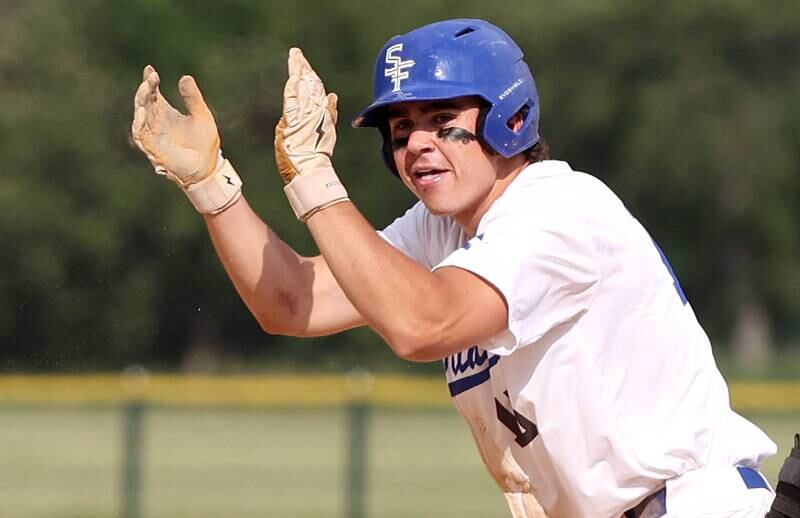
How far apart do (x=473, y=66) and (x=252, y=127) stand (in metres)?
4.58

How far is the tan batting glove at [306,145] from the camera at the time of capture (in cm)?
367

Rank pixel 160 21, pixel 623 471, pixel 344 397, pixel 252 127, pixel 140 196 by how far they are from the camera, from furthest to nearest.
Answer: pixel 160 21 < pixel 140 196 < pixel 344 397 < pixel 252 127 < pixel 623 471

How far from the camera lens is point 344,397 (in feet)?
38.5

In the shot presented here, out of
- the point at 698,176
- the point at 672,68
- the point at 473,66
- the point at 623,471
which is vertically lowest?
the point at 698,176

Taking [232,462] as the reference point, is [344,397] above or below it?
above

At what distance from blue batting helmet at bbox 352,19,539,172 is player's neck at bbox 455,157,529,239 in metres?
0.07

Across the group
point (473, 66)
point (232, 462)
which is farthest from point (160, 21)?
point (473, 66)

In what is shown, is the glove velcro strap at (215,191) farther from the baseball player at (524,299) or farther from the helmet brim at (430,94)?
the helmet brim at (430,94)

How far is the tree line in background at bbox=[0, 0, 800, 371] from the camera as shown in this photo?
41.0 feet

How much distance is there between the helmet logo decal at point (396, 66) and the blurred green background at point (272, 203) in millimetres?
2422

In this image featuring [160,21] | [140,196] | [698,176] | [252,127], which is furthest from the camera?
[698,176]

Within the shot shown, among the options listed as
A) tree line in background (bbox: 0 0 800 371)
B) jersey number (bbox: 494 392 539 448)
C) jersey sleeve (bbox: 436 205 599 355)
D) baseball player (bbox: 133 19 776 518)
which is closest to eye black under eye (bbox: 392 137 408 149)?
baseball player (bbox: 133 19 776 518)

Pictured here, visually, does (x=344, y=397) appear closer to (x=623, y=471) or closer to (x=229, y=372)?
(x=229, y=372)

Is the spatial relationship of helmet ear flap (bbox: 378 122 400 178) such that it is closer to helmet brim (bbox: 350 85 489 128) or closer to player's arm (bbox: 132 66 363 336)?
helmet brim (bbox: 350 85 489 128)
